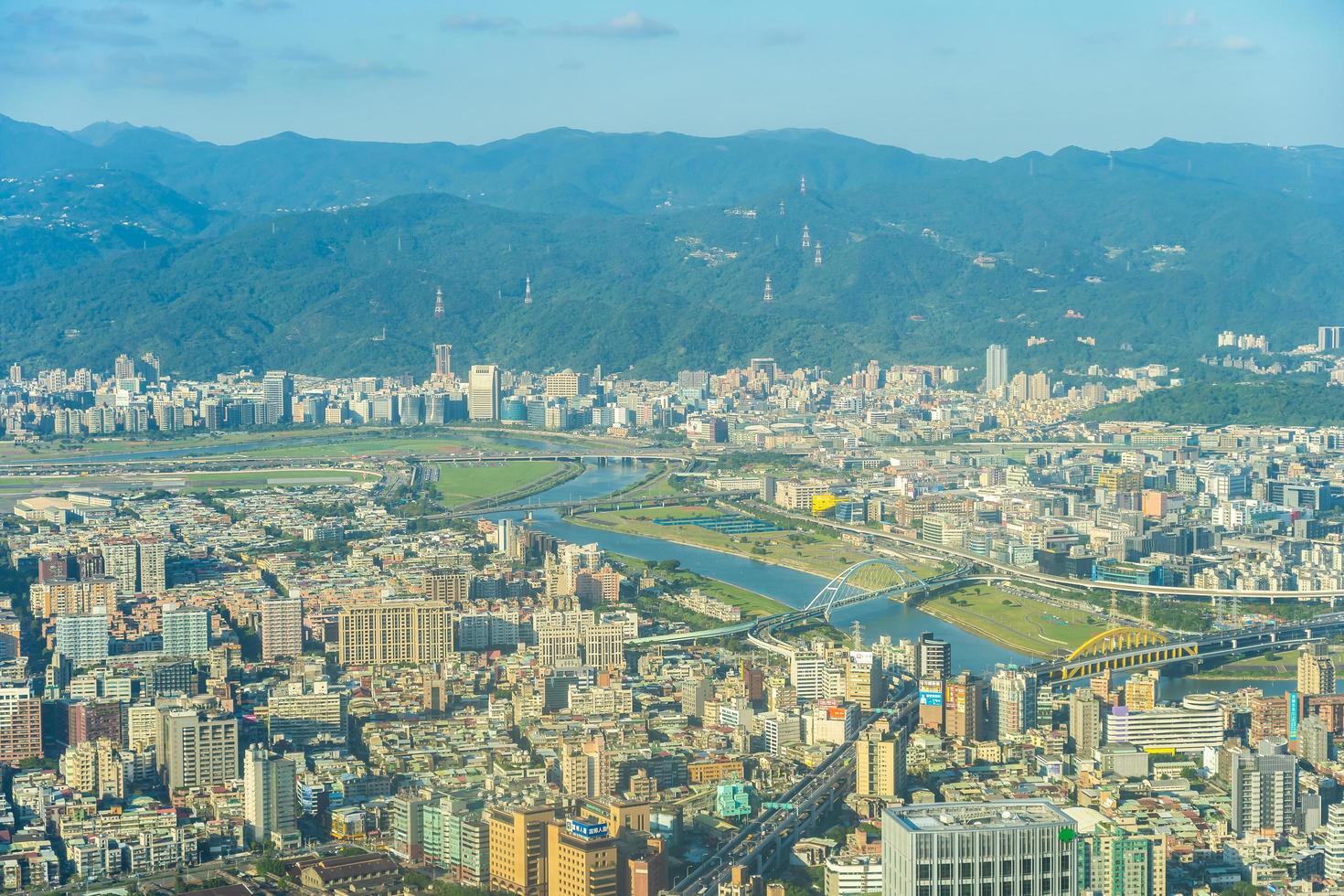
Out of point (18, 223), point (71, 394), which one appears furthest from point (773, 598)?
point (18, 223)

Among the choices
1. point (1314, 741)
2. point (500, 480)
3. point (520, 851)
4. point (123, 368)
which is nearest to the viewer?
point (520, 851)

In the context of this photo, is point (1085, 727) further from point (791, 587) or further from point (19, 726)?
point (791, 587)

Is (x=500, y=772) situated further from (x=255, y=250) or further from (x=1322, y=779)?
(x=255, y=250)

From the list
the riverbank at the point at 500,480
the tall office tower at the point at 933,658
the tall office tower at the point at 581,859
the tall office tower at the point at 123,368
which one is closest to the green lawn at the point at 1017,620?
the tall office tower at the point at 933,658

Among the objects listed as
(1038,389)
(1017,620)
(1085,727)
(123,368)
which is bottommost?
(1017,620)

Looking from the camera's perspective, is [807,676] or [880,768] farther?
[807,676]

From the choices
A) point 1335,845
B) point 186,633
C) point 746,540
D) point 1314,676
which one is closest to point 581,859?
point 1335,845

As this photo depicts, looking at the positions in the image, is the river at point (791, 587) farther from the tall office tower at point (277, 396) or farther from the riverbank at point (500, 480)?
the tall office tower at point (277, 396)
